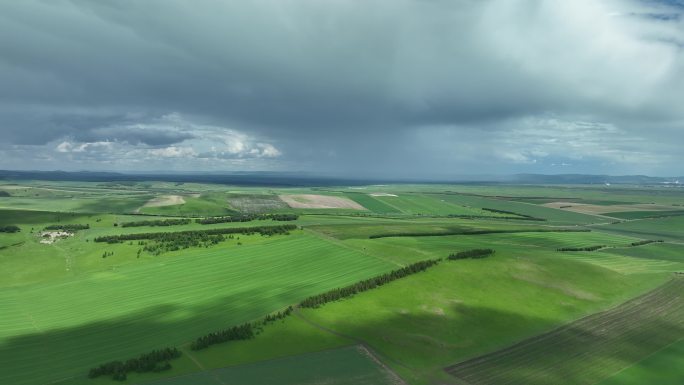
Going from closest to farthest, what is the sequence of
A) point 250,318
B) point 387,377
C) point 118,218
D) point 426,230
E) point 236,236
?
point 387,377 < point 250,318 < point 236,236 < point 426,230 < point 118,218

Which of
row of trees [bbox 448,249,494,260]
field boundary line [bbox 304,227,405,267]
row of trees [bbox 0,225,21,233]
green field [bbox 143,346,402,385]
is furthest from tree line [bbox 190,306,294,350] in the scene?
row of trees [bbox 0,225,21,233]

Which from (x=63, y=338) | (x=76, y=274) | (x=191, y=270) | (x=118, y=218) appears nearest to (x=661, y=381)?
(x=63, y=338)

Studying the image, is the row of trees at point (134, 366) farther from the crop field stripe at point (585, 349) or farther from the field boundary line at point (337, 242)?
the field boundary line at point (337, 242)

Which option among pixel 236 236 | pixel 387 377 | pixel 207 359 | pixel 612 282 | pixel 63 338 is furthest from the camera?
pixel 236 236

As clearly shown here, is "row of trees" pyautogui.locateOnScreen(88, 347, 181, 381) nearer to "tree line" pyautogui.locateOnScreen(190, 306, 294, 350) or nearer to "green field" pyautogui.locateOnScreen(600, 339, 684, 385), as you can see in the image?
"tree line" pyautogui.locateOnScreen(190, 306, 294, 350)

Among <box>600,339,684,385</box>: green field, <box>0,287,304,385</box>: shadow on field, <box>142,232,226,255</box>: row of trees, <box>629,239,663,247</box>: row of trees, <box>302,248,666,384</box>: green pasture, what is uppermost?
<box>629,239,663,247</box>: row of trees

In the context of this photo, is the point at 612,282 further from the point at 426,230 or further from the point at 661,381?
Answer: the point at 426,230
